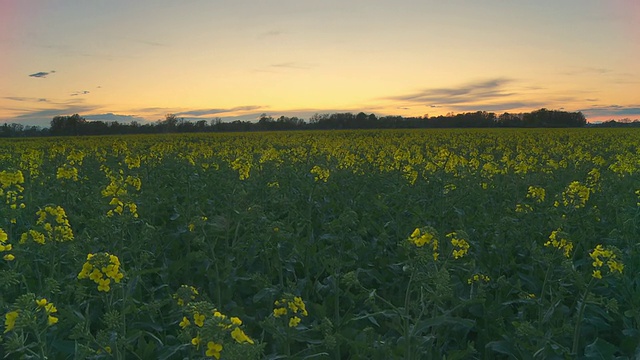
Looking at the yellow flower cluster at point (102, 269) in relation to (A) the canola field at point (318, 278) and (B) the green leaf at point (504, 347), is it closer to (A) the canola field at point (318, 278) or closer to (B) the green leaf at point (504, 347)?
(A) the canola field at point (318, 278)

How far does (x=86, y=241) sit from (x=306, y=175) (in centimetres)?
510

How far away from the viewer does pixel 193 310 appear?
2217 mm

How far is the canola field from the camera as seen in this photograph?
312cm

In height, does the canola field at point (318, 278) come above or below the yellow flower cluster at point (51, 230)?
below

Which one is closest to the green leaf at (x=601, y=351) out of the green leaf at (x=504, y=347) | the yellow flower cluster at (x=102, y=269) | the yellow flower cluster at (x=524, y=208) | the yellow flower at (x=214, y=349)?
the green leaf at (x=504, y=347)

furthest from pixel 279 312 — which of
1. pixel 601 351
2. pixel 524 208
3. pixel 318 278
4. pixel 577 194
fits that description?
pixel 577 194

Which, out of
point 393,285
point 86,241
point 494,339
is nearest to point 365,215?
point 393,285

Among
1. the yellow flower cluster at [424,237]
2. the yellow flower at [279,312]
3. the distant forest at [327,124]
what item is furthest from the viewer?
the distant forest at [327,124]

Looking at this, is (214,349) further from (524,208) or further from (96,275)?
(524,208)

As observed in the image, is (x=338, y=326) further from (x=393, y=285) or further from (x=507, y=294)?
(x=507, y=294)

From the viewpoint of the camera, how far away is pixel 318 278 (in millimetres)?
5887

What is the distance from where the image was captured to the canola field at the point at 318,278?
10.2ft

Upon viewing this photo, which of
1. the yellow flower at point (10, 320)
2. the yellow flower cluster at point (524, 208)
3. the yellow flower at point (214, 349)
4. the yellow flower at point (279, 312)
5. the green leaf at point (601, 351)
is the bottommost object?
the green leaf at point (601, 351)

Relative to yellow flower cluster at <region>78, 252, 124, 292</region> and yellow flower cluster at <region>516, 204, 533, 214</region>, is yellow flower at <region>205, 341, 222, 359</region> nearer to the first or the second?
yellow flower cluster at <region>78, 252, 124, 292</region>
